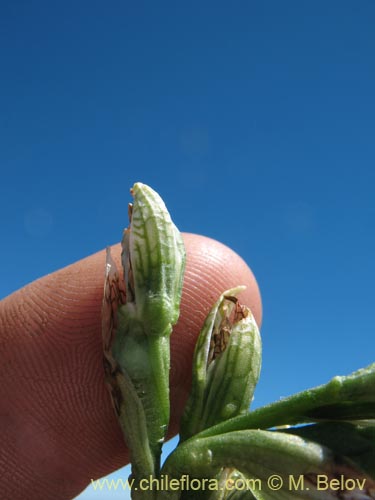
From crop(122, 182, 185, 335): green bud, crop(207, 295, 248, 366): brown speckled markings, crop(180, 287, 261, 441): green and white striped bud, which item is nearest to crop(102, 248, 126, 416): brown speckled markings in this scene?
crop(122, 182, 185, 335): green bud

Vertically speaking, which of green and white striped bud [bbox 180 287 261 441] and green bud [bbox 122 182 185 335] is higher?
green bud [bbox 122 182 185 335]

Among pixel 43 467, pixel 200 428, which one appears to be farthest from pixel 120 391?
pixel 43 467

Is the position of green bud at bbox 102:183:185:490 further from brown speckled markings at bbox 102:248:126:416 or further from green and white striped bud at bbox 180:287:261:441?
green and white striped bud at bbox 180:287:261:441

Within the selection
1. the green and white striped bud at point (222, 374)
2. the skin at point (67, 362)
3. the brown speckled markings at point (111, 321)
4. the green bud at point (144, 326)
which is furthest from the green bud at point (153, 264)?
the skin at point (67, 362)

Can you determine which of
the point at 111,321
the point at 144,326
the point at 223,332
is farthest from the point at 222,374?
the point at 111,321

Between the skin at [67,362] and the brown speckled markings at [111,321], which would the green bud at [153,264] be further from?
the skin at [67,362]

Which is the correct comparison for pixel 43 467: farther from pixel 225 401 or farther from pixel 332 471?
pixel 332 471
